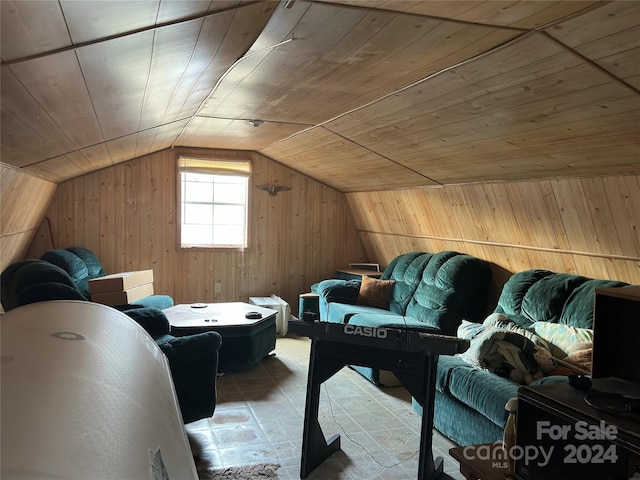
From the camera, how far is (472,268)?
4.44 meters

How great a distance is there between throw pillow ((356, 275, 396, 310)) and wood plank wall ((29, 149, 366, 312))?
1.33m

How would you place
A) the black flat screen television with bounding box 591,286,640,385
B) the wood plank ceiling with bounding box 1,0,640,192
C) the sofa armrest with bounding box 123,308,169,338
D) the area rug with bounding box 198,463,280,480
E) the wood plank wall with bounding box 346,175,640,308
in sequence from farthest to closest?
1. the sofa armrest with bounding box 123,308,169,338
2. the wood plank wall with bounding box 346,175,640,308
3. the area rug with bounding box 198,463,280,480
4. the black flat screen television with bounding box 591,286,640,385
5. the wood plank ceiling with bounding box 1,0,640,192

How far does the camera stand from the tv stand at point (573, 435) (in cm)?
147

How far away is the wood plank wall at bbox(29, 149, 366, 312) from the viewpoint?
223 inches

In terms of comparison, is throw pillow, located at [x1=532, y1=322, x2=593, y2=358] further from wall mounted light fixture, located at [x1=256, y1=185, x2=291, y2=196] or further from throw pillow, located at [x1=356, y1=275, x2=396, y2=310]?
wall mounted light fixture, located at [x1=256, y1=185, x2=291, y2=196]

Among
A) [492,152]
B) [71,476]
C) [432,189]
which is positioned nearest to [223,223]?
[432,189]

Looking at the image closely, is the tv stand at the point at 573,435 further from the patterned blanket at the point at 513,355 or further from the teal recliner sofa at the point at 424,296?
the teal recliner sofa at the point at 424,296

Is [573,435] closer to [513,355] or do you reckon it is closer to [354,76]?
[513,355]

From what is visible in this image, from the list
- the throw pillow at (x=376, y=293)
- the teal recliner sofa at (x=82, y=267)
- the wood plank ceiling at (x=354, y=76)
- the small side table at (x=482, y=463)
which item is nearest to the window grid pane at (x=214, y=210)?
the teal recliner sofa at (x=82, y=267)

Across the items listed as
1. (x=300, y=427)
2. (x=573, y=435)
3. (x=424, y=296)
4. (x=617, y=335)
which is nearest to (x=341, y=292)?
(x=424, y=296)

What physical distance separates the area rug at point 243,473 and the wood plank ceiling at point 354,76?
1956 millimetres

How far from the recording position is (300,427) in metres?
3.37

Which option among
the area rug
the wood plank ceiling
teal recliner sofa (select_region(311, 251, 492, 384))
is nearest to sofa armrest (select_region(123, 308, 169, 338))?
the area rug

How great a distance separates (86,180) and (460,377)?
181 inches
